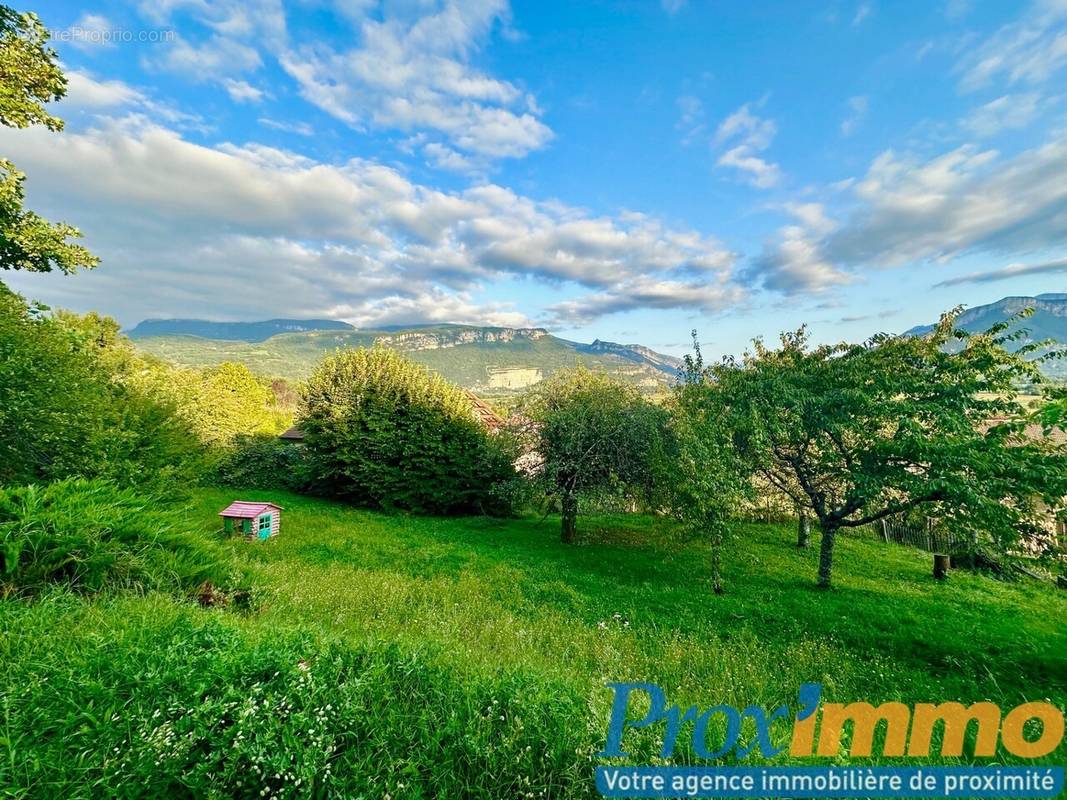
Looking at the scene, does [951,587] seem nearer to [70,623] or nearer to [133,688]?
[133,688]

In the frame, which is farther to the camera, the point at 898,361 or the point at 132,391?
the point at 898,361

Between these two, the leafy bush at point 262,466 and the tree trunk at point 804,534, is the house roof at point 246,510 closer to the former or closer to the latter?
the leafy bush at point 262,466

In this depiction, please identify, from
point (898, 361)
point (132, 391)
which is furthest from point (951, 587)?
point (132, 391)

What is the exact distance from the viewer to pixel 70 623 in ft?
12.9

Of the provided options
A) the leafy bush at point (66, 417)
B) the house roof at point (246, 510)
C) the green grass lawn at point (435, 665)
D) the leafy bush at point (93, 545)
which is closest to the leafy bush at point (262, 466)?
the house roof at point (246, 510)

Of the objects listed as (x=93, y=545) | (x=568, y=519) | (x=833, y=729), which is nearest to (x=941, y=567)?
(x=568, y=519)

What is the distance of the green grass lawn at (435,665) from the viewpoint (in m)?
2.71

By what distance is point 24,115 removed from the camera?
9.62 m

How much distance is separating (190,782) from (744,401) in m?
13.2

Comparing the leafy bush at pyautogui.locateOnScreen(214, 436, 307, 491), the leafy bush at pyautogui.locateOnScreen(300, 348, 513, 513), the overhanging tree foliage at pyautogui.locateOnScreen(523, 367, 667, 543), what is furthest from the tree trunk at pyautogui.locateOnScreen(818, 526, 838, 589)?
the leafy bush at pyautogui.locateOnScreen(214, 436, 307, 491)

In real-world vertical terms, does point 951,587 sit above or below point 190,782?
below

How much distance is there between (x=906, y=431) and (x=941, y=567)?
7584 millimetres

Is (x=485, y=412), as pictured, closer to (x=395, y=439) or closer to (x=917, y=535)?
(x=395, y=439)

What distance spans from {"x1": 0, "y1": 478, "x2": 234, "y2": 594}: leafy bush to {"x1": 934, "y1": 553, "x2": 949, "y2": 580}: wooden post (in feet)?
63.9
